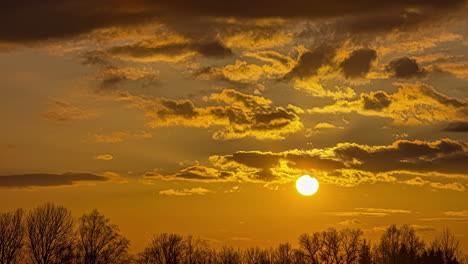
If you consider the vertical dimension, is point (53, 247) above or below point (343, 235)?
below

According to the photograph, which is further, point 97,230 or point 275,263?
point 275,263

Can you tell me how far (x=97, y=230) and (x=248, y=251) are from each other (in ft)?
231

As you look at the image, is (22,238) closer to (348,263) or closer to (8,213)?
(8,213)

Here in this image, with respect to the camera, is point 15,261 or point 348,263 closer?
point 15,261

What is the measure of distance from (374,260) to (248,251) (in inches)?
1532

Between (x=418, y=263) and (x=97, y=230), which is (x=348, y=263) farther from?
(x=97, y=230)

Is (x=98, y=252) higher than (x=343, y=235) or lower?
lower

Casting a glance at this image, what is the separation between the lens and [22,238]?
413 feet

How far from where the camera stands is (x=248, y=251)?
19650 cm

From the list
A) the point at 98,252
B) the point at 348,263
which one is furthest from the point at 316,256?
the point at 98,252

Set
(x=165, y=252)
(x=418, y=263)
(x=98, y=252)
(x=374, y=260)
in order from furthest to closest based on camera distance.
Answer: (x=374, y=260), (x=418, y=263), (x=165, y=252), (x=98, y=252)

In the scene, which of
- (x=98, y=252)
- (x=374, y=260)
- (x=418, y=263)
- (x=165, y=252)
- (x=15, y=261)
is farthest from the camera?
(x=374, y=260)

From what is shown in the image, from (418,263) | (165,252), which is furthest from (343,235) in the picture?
(165,252)

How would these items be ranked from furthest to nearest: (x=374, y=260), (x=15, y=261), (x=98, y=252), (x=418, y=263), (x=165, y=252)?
(x=374, y=260), (x=418, y=263), (x=165, y=252), (x=98, y=252), (x=15, y=261)
